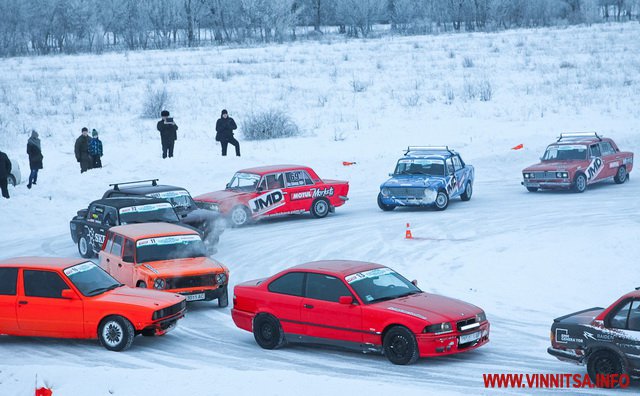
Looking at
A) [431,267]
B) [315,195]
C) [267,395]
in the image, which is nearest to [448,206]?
[315,195]

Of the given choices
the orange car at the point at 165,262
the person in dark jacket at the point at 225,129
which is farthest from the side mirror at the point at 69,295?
the person in dark jacket at the point at 225,129

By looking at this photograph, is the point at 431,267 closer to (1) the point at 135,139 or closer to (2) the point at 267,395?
(2) the point at 267,395

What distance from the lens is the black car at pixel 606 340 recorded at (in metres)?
10.4

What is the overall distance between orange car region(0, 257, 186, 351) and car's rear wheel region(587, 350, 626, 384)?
5903 mm

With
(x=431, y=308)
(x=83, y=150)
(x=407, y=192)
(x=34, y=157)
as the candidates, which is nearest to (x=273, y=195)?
(x=407, y=192)

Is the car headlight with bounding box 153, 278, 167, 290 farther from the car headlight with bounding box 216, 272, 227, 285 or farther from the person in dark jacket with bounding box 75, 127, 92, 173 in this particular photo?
the person in dark jacket with bounding box 75, 127, 92, 173

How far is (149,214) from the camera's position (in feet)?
65.2

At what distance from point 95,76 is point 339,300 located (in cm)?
4316

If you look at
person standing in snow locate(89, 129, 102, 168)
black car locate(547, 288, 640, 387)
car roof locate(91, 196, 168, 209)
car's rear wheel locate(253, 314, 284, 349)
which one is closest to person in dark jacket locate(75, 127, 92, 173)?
person standing in snow locate(89, 129, 102, 168)

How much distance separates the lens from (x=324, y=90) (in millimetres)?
47688

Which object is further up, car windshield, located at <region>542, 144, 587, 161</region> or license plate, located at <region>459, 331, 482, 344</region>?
car windshield, located at <region>542, 144, 587, 161</region>

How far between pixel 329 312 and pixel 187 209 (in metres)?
9.79

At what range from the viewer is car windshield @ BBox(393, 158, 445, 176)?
25.2 metres

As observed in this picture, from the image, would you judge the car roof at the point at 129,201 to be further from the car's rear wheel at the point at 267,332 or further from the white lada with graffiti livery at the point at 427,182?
the car's rear wheel at the point at 267,332
